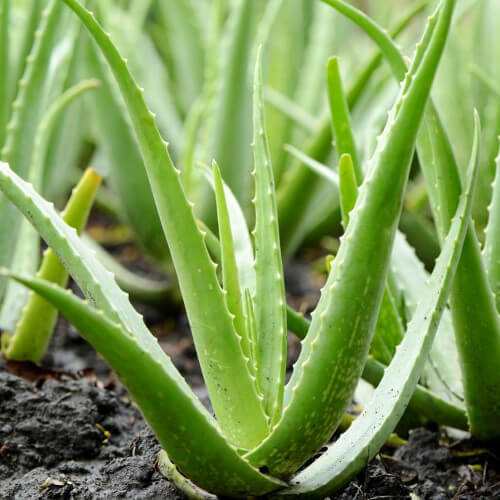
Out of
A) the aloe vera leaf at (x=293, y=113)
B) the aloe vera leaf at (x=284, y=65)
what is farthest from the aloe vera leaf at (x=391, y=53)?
the aloe vera leaf at (x=284, y=65)

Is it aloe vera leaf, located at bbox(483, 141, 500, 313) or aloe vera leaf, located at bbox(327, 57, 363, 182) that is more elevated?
aloe vera leaf, located at bbox(327, 57, 363, 182)

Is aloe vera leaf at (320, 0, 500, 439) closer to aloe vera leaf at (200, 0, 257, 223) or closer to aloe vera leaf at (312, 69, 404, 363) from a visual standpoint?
aloe vera leaf at (312, 69, 404, 363)

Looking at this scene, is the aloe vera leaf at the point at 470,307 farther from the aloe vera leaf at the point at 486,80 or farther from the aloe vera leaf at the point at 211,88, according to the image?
the aloe vera leaf at the point at 211,88

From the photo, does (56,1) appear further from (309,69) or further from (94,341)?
(309,69)

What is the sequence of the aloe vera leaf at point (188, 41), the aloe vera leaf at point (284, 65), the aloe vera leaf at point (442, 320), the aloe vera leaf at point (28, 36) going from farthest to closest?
1. the aloe vera leaf at point (188, 41)
2. the aloe vera leaf at point (284, 65)
3. the aloe vera leaf at point (28, 36)
4. the aloe vera leaf at point (442, 320)

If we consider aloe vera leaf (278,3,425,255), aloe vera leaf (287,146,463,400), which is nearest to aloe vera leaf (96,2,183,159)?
aloe vera leaf (278,3,425,255)

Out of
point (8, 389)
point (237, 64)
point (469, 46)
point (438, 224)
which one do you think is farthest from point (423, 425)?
point (469, 46)
